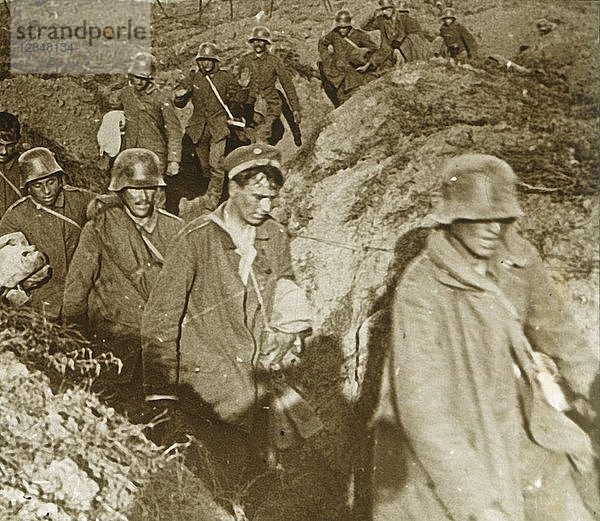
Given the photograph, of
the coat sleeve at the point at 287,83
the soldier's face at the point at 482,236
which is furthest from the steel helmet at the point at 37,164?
the soldier's face at the point at 482,236

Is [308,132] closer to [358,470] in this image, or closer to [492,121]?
[492,121]

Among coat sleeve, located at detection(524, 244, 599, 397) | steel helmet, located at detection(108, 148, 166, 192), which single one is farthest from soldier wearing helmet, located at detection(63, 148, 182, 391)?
coat sleeve, located at detection(524, 244, 599, 397)

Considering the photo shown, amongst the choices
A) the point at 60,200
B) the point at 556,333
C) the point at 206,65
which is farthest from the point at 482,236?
the point at 60,200

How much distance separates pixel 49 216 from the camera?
4398 mm

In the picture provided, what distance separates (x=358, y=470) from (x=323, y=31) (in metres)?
2.21

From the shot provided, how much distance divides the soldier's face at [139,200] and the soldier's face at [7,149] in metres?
0.66

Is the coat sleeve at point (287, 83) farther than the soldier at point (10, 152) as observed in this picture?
No

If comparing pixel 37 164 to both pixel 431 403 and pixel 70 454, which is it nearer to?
pixel 70 454

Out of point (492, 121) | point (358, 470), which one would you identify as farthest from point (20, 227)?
point (492, 121)

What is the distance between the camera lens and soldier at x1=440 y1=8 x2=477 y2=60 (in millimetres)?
4137

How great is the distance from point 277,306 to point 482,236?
1.06 metres

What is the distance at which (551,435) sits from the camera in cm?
388

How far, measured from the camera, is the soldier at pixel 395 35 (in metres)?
4.19

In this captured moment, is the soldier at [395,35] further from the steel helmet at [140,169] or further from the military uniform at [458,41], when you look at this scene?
the steel helmet at [140,169]
